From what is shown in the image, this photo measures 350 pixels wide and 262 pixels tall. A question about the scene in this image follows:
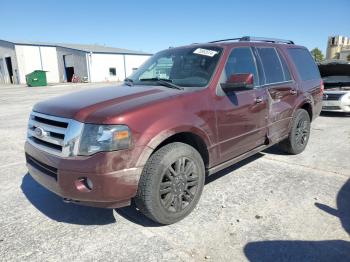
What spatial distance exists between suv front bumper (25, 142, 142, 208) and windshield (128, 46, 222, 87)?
1403 mm

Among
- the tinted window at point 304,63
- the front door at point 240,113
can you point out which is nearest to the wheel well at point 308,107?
the tinted window at point 304,63

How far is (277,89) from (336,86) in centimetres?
661

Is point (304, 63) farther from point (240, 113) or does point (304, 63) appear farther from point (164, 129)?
point (164, 129)

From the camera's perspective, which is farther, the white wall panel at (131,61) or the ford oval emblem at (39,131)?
the white wall panel at (131,61)

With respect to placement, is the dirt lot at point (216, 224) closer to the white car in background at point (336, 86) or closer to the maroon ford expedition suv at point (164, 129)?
the maroon ford expedition suv at point (164, 129)


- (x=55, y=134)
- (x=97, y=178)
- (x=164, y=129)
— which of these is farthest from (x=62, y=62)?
(x=97, y=178)

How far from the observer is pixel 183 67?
3.95 meters

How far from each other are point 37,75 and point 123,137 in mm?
37173

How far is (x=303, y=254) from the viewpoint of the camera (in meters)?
2.64

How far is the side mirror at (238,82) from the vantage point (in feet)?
11.3

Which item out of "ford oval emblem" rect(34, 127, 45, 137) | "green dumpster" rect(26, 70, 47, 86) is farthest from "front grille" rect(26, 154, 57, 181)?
"green dumpster" rect(26, 70, 47, 86)

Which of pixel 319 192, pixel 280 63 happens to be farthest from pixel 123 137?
pixel 280 63

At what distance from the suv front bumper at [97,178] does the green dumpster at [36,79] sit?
119 ft

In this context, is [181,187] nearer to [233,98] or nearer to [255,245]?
[255,245]
